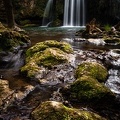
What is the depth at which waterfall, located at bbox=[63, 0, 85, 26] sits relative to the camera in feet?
115

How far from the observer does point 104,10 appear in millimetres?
35188

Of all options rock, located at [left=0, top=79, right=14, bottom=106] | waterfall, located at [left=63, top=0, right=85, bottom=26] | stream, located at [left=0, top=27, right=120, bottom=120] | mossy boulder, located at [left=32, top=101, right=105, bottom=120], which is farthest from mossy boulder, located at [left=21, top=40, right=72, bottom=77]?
waterfall, located at [left=63, top=0, right=85, bottom=26]

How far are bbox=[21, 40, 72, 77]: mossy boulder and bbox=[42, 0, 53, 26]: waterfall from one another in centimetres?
2614

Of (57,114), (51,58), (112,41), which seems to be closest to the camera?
(57,114)

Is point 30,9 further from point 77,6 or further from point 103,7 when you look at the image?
point 103,7

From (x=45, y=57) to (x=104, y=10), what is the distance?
2765 centimetres

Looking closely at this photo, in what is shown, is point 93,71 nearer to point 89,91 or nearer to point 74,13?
point 89,91

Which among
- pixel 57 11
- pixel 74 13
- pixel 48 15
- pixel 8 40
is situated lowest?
pixel 48 15

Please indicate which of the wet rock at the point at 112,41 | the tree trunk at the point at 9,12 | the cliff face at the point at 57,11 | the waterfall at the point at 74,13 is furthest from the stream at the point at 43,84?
the cliff face at the point at 57,11

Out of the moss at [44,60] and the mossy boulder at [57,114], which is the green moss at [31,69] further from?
the mossy boulder at [57,114]

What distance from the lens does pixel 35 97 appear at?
6.76m

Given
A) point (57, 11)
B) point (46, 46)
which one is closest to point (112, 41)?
point (46, 46)

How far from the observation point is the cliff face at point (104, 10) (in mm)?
33078

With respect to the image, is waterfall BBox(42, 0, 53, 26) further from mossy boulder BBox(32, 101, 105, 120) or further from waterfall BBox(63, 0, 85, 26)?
mossy boulder BBox(32, 101, 105, 120)
